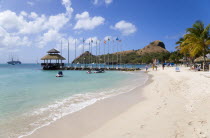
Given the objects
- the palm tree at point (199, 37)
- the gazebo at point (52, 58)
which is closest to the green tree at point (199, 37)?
the palm tree at point (199, 37)

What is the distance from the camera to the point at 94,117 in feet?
21.1

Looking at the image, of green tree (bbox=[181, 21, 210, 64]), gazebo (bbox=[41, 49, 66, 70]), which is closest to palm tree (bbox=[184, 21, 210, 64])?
green tree (bbox=[181, 21, 210, 64])

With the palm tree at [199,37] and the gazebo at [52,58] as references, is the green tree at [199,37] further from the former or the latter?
the gazebo at [52,58]

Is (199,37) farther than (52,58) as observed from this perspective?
No

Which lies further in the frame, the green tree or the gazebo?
the gazebo

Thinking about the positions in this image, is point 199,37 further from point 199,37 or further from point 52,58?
point 52,58

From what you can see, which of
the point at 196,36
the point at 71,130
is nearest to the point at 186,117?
the point at 71,130

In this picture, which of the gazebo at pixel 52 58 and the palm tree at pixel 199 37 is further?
the gazebo at pixel 52 58

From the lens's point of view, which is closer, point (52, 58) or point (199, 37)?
point (199, 37)

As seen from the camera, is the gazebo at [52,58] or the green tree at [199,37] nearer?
the green tree at [199,37]

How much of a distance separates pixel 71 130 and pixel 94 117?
4.71 feet

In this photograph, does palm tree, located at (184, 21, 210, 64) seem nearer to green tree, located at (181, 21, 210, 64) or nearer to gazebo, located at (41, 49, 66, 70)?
green tree, located at (181, 21, 210, 64)

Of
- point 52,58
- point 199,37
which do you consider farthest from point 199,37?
point 52,58

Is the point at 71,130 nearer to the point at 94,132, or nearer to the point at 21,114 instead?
the point at 94,132
